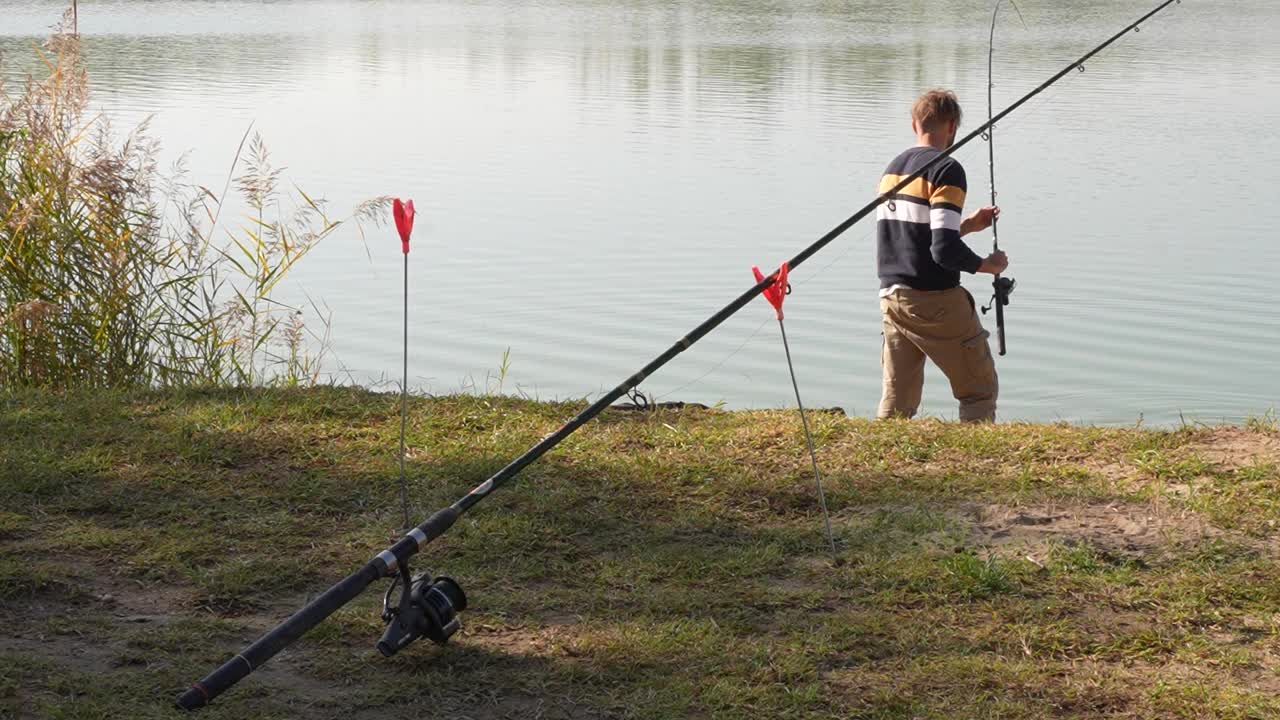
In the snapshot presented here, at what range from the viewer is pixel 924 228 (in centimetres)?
604

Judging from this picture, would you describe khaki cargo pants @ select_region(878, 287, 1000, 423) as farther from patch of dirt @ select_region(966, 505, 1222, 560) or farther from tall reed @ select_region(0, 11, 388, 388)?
tall reed @ select_region(0, 11, 388, 388)

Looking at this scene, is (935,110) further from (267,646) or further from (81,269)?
(267,646)

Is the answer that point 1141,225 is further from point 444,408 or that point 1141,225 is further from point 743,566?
point 743,566

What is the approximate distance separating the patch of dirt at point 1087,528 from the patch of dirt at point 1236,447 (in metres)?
0.54

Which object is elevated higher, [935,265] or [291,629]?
[935,265]

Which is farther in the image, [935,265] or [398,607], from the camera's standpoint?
[935,265]

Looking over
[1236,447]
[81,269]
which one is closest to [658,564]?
[1236,447]

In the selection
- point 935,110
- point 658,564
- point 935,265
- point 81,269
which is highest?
point 935,110

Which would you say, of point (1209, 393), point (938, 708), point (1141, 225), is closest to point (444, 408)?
point (938, 708)

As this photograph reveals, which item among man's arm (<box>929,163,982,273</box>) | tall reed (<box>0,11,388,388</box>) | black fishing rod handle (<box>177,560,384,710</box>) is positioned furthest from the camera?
tall reed (<box>0,11,388,388</box>)

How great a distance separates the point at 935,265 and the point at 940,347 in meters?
0.36

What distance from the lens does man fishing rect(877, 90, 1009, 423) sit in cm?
590

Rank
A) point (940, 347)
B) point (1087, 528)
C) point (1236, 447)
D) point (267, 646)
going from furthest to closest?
1. point (940, 347)
2. point (1236, 447)
3. point (1087, 528)
4. point (267, 646)

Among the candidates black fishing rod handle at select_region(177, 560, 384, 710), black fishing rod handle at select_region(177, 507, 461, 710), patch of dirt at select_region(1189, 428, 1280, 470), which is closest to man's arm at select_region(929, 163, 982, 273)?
patch of dirt at select_region(1189, 428, 1280, 470)
